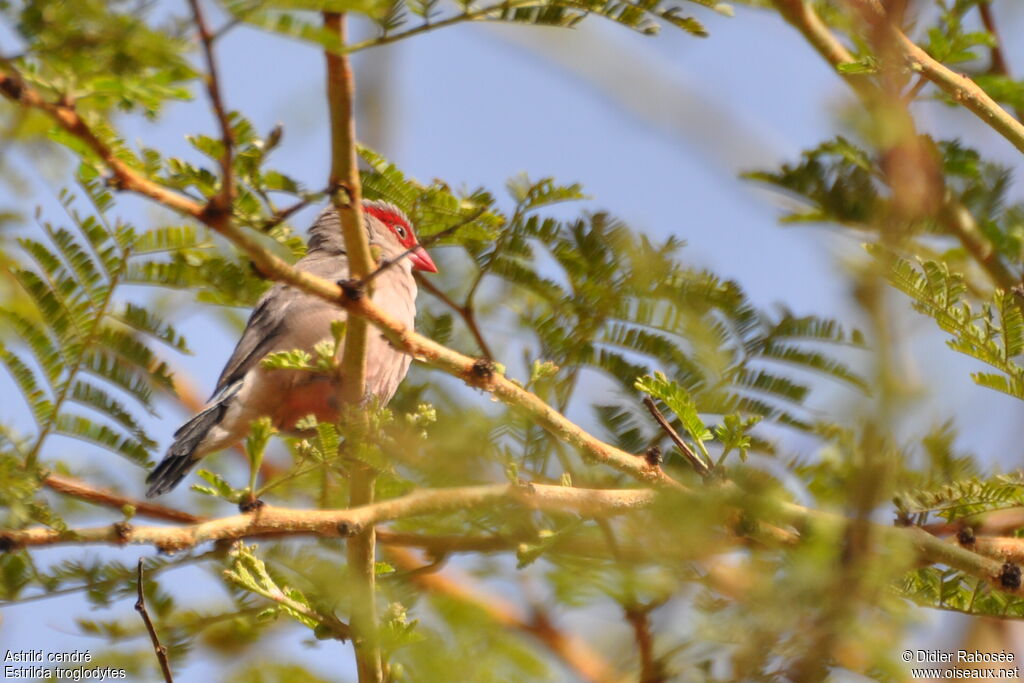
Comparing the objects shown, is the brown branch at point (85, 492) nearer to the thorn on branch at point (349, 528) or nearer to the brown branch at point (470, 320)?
the thorn on branch at point (349, 528)

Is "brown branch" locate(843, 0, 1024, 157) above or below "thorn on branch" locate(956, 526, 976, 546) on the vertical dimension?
above

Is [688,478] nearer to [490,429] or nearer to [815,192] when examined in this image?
[490,429]

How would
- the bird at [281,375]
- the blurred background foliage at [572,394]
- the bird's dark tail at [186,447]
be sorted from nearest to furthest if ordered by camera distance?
the blurred background foliage at [572,394] → the bird's dark tail at [186,447] → the bird at [281,375]

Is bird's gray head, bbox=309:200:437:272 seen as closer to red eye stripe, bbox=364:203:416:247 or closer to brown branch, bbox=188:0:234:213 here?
red eye stripe, bbox=364:203:416:247

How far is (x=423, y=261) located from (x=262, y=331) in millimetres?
868

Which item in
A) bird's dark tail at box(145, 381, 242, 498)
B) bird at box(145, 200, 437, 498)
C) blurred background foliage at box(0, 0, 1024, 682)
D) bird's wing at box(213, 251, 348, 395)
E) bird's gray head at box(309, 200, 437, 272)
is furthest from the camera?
bird's gray head at box(309, 200, 437, 272)

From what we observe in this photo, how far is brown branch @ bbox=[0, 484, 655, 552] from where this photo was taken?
2.77 m

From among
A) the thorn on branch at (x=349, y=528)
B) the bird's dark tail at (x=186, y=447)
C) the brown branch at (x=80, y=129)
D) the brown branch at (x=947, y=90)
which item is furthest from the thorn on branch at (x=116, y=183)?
the bird's dark tail at (x=186, y=447)

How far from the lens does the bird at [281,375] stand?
4848 mm

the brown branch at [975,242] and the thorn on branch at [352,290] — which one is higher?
the brown branch at [975,242]

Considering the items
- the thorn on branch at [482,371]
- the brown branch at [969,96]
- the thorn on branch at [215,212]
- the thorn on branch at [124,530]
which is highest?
the brown branch at [969,96]

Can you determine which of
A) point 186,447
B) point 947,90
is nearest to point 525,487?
point 947,90

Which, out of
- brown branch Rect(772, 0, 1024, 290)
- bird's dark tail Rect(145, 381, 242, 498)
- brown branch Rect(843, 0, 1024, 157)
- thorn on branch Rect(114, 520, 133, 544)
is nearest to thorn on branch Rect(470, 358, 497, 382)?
thorn on branch Rect(114, 520, 133, 544)

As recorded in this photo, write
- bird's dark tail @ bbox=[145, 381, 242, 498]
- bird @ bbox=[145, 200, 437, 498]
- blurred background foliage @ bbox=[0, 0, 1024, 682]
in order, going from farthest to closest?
1. bird @ bbox=[145, 200, 437, 498]
2. bird's dark tail @ bbox=[145, 381, 242, 498]
3. blurred background foliage @ bbox=[0, 0, 1024, 682]
